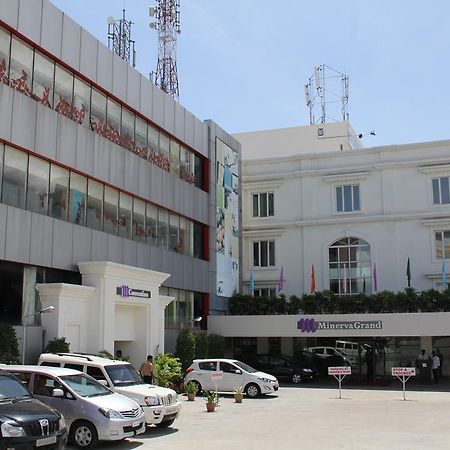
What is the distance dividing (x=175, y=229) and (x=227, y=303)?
6803 millimetres

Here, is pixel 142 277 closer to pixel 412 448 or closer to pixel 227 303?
pixel 227 303

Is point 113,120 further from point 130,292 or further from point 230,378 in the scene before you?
point 230,378

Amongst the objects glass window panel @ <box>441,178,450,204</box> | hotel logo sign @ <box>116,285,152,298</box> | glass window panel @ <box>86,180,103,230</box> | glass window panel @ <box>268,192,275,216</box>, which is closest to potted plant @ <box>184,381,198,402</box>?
hotel logo sign @ <box>116,285,152,298</box>

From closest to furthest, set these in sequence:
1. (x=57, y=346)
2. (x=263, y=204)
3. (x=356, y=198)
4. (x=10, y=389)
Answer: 1. (x=10, y=389)
2. (x=57, y=346)
3. (x=356, y=198)
4. (x=263, y=204)

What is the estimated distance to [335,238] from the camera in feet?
130

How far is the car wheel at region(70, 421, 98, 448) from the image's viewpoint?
532 inches

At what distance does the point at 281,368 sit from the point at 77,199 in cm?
1402

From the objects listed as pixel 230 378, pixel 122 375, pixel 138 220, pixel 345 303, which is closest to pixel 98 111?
pixel 138 220

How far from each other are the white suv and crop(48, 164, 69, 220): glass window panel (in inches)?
→ 300

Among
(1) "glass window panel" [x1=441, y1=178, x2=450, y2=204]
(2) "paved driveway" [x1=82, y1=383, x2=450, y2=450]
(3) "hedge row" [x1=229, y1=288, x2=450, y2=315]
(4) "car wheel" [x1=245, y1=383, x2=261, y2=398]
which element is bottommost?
(2) "paved driveway" [x1=82, y1=383, x2=450, y2=450]

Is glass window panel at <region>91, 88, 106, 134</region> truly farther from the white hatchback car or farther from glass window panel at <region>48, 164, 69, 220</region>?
the white hatchback car

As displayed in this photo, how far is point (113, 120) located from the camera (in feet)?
89.0

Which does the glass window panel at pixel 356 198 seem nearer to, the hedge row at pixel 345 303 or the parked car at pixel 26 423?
the hedge row at pixel 345 303

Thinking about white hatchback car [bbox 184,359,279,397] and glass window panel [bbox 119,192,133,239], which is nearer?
white hatchback car [bbox 184,359,279,397]
